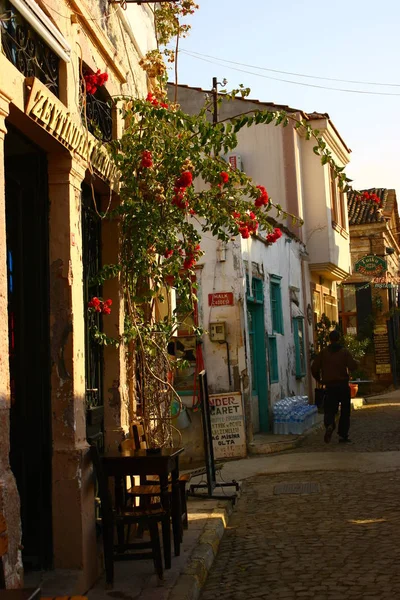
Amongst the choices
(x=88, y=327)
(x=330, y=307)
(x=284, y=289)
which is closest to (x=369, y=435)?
(x=284, y=289)

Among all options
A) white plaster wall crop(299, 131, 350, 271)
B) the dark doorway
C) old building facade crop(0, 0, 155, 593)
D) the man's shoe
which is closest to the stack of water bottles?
the man's shoe

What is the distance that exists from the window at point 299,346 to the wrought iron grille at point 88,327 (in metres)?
12.6

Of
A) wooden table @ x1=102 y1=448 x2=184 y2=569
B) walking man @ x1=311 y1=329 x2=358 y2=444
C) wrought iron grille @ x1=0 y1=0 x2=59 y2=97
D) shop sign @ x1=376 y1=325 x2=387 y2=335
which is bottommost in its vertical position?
wooden table @ x1=102 y1=448 x2=184 y2=569

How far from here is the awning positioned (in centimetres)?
517

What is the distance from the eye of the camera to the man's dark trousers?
1420cm

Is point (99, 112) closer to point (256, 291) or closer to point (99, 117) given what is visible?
point (99, 117)

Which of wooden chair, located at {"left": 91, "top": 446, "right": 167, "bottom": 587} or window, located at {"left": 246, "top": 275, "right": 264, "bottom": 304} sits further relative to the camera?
window, located at {"left": 246, "top": 275, "right": 264, "bottom": 304}

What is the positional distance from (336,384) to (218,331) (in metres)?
2.14

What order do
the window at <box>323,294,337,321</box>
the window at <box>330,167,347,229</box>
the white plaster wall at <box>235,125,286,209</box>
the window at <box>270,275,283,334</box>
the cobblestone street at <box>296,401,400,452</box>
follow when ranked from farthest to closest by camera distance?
the window at <box>323,294,337,321</box>
the window at <box>330,167,347,229</box>
the white plaster wall at <box>235,125,286,209</box>
the window at <box>270,275,283,334</box>
the cobblestone street at <box>296,401,400,452</box>

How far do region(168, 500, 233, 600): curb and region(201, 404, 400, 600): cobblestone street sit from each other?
7cm

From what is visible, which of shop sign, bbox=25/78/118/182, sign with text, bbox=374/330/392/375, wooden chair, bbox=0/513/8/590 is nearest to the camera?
wooden chair, bbox=0/513/8/590

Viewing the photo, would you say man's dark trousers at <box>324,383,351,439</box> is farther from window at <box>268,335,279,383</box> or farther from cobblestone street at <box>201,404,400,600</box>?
cobblestone street at <box>201,404,400,600</box>

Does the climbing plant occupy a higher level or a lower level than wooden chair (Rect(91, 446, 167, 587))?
higher

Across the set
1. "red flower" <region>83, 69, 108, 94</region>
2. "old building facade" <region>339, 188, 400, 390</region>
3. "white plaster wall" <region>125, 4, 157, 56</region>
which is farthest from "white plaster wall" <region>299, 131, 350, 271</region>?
"red flower" <region>83, 69, 108, 94</region>
